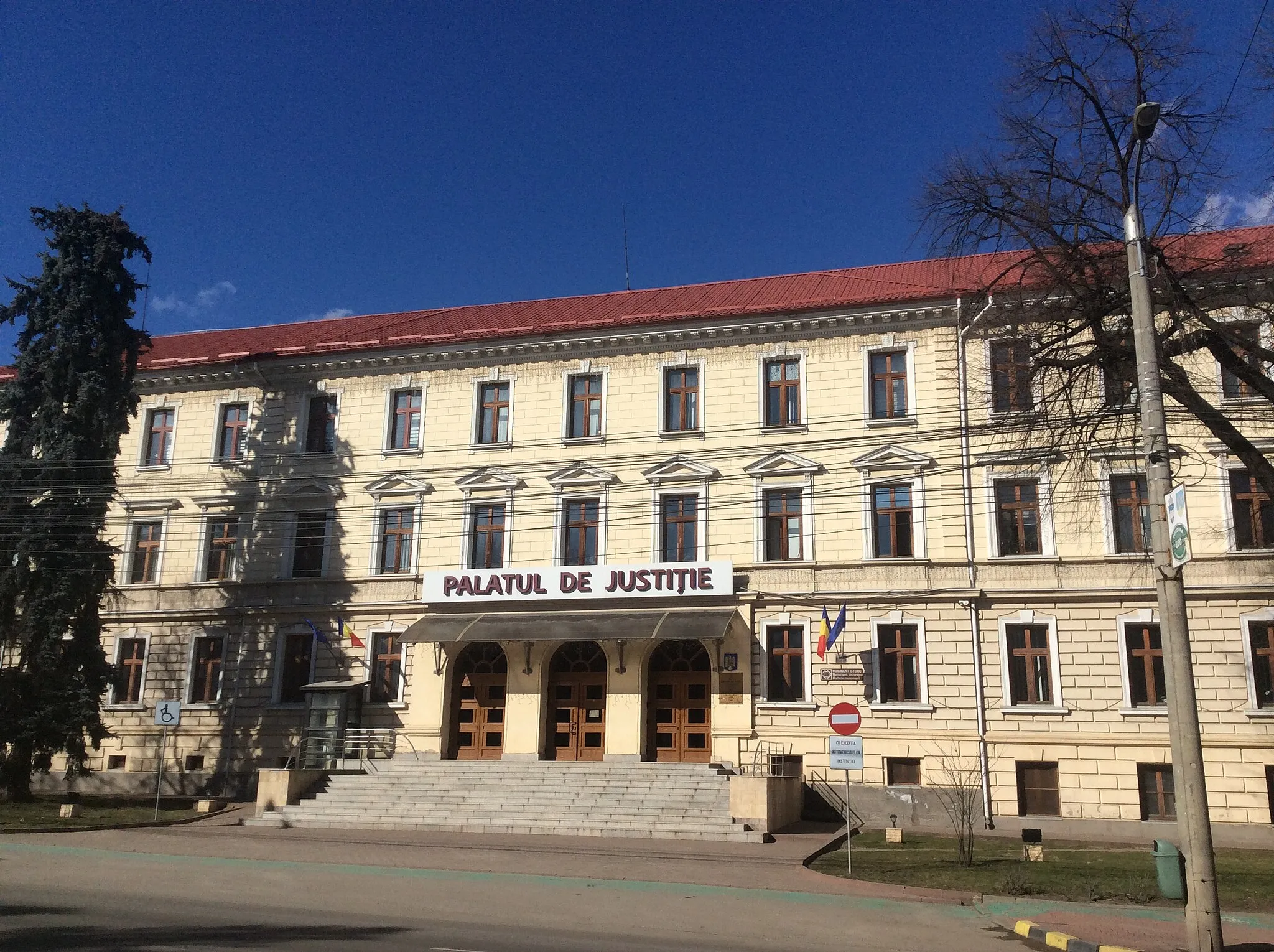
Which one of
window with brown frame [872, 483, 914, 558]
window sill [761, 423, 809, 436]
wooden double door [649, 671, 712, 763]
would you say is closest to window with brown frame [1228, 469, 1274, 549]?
window with brown frame [872, 483, 914, 558]

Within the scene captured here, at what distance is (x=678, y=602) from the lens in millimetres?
27750

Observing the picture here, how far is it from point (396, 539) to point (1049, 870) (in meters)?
20.1

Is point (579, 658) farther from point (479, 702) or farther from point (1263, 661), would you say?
point (1263, 661)

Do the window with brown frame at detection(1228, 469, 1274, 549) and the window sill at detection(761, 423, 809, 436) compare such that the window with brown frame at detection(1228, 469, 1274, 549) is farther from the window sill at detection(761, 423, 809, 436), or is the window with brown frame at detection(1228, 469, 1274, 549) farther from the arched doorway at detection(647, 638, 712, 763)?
the arched doorway at detection(647, 638, 712, 763)

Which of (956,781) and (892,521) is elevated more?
(892,521)

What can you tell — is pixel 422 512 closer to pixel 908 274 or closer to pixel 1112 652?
pixel 908 274

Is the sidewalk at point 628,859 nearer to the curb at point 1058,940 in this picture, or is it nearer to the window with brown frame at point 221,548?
the curb at point 1058,940

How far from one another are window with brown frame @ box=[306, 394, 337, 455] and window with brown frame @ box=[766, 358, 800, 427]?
1367 centimetres

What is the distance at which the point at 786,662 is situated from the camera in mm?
27156

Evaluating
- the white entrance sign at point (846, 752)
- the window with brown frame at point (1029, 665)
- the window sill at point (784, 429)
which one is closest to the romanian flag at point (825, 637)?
the window with brown frame at point (1029, 665)

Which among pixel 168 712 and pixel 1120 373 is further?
pixel 168 712

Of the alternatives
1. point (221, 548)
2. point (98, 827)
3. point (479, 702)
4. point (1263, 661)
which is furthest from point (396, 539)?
point (1263, 661)

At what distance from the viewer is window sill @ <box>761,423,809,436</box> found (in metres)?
28.5

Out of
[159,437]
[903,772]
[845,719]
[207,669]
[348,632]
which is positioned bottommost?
[903,772]
